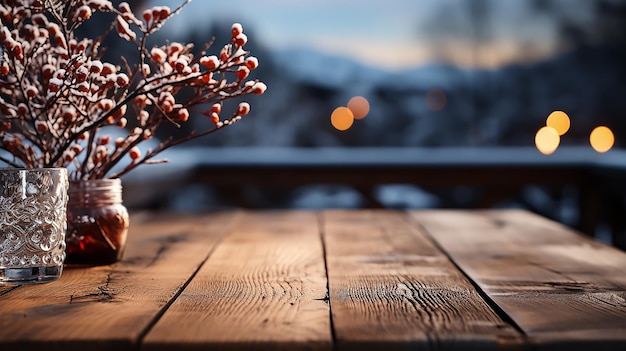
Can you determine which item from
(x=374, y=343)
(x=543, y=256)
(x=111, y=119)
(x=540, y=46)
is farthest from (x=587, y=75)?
(x=374, y=343)

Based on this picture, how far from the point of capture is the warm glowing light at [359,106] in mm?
4895

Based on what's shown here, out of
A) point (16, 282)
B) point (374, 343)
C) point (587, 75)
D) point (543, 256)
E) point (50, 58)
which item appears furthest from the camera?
point (587, 75)

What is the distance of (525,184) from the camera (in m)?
3.67

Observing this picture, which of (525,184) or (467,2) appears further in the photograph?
(467,2)

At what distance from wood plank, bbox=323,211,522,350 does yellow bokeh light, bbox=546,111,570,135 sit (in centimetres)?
362

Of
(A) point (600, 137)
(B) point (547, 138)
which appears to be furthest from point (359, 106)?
(A) point (600, 137)

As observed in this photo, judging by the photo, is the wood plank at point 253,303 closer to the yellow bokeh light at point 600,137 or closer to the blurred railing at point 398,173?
the blurred railing at point 398,173

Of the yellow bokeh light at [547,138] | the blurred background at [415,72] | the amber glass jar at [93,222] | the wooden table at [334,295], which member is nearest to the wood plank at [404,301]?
the wooden table at [334,295]

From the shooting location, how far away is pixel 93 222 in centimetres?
110

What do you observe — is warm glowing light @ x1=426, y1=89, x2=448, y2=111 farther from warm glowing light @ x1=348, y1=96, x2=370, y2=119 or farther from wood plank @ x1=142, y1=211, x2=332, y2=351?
wood plank @ x1=142, y1=211, x2=332, y2=351

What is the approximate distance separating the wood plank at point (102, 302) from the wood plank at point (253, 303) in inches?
1.1

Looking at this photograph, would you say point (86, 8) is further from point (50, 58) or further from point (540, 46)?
point (540, 46)

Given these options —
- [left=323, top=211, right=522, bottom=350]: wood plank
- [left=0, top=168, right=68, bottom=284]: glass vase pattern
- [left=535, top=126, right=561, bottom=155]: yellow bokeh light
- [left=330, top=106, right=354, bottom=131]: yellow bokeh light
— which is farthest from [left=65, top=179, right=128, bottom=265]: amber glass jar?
[left=535, top=126, right=561, bottom=155]: yellow bokeh light

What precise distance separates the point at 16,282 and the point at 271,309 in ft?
1.15
